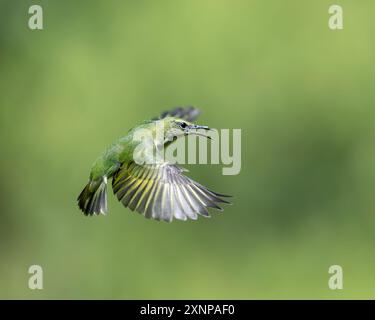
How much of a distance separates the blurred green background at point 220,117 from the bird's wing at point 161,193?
3269mm

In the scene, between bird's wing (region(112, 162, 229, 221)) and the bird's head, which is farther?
the bird's head

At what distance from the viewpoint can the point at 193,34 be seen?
26.7ft

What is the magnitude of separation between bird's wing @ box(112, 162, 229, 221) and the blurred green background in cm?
327

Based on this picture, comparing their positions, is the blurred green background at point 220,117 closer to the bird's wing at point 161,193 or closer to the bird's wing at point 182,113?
the bird's wing at point 182,113

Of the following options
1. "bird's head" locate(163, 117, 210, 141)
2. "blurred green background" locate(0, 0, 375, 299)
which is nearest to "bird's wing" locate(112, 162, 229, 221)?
"bird's head" locate(163, 117, 210, 141)

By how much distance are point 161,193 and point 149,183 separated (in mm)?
122

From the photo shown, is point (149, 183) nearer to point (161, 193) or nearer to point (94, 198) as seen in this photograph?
point (161, 193)

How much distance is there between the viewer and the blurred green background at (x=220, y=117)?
7.57 m

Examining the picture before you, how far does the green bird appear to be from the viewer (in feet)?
12.6

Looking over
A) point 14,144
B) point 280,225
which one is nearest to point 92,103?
point 14,144

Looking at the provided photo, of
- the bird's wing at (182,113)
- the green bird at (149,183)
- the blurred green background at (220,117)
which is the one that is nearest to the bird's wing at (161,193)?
the green bird at (149,183)

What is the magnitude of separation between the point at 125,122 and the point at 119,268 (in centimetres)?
162

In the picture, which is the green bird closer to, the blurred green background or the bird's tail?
the bird's tail

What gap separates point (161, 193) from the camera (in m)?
4.00
